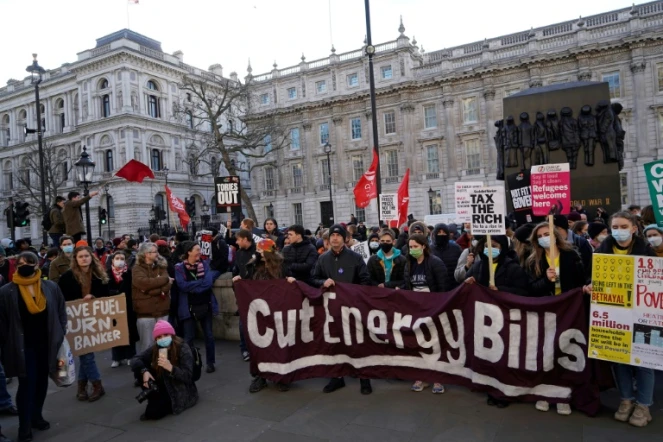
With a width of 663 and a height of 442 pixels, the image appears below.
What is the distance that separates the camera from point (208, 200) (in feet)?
193

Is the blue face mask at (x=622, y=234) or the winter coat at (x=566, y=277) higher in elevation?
the blue face mask at (x=622, y=234)

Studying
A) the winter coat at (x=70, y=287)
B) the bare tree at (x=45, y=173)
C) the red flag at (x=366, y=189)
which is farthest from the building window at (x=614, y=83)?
the bare tree at (x=45, y=173)

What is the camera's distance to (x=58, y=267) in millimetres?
7141

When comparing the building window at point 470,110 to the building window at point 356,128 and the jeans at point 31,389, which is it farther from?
the jeans at point 31,389

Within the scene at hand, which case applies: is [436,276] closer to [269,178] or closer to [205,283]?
[205,283]

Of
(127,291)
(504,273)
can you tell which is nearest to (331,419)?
(504,273)

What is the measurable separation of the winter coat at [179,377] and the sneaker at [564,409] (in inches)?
158

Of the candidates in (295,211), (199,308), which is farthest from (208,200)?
(199,308)

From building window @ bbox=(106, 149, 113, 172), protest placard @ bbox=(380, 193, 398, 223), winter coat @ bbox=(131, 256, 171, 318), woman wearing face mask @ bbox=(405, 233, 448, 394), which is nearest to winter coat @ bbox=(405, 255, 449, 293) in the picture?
woman wearing face mask @ bbox=(405, 233, 448, 394)

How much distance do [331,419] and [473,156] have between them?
38.1 meters

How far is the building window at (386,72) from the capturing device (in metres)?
43.2

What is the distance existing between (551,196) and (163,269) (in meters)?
6.03

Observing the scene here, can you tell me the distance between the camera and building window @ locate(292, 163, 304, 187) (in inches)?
1877

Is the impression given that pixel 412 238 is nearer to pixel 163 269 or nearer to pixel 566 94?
pixel 163 269
